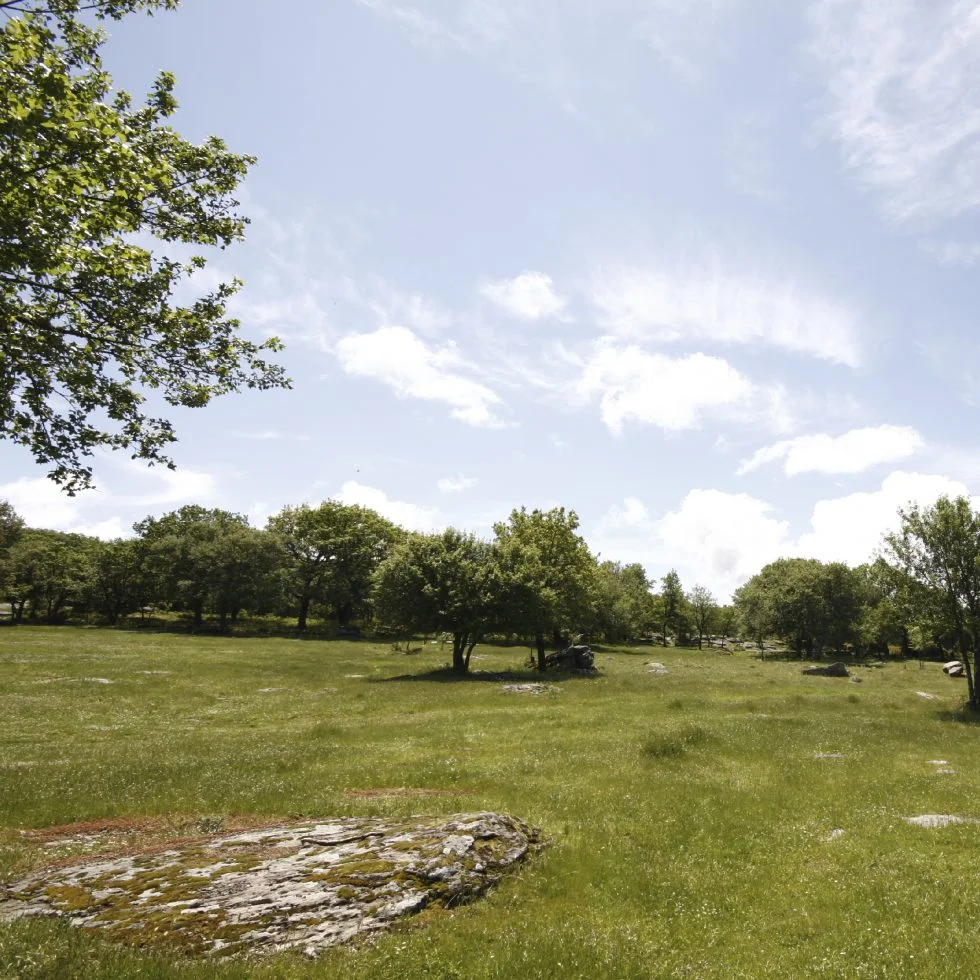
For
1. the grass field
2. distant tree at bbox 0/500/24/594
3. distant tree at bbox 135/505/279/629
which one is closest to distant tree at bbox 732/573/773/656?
the grass field

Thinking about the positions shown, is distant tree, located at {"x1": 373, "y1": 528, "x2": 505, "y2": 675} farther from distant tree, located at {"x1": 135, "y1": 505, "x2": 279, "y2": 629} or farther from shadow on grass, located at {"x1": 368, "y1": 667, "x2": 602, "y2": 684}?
distant tree, located at {"x1": 135, "y1": 505, "x2": 279, "y2": 629}

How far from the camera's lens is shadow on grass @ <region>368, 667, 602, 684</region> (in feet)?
170

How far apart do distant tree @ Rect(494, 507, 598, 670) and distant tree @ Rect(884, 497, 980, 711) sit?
103ft

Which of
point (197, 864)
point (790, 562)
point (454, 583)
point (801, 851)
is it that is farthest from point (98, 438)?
point (790, 562)

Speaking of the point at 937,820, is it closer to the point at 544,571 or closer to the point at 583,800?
the point at 583,800

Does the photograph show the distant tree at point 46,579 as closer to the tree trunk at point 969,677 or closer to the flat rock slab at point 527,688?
the flat rock slab at point 527,688

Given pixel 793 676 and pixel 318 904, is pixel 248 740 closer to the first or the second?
pixel 318 904

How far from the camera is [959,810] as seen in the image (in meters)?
19.0

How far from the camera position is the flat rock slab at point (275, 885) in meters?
10.0

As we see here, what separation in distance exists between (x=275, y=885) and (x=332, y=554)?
113 metres

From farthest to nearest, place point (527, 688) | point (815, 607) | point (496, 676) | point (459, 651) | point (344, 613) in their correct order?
1. point (344, 613)
2. point (815, 607)
3. point (459, 651)
4. point (496, 676)
5. point (527, 688)

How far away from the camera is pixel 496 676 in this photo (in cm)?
5625

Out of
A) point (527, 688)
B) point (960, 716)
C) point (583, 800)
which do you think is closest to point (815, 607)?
point (960, 716)

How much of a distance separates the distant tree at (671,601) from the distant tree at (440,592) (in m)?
89.1
